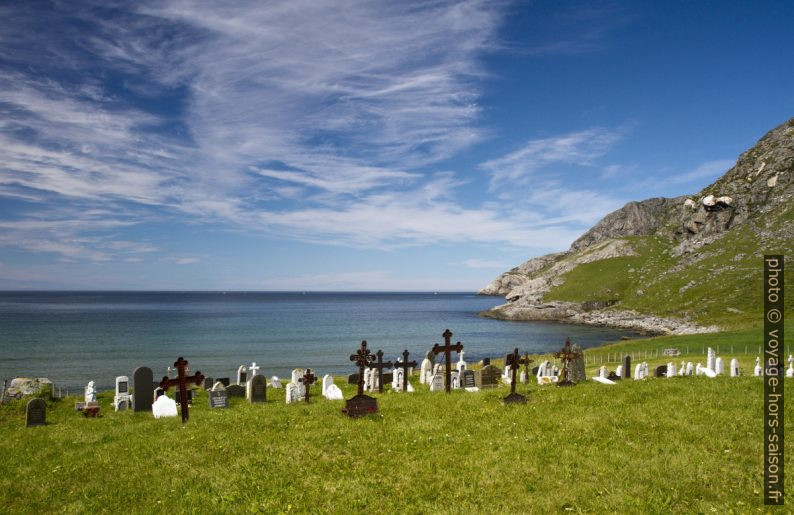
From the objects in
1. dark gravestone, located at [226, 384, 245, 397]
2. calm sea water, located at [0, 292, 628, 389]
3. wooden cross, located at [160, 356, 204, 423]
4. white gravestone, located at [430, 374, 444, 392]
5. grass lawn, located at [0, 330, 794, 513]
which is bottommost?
calm sea water, located at [0, 292, 628, 389]

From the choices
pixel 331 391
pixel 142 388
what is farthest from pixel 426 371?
pixel 142 388

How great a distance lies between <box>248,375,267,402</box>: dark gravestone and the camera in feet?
75.8

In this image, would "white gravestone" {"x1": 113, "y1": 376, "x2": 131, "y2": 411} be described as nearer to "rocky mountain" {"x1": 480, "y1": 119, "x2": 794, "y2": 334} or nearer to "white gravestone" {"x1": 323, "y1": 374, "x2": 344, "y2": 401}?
"white gravestone" {"x1": 323, "y1": 374, "x2": 344, "y2": 401}

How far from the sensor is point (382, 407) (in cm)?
1734

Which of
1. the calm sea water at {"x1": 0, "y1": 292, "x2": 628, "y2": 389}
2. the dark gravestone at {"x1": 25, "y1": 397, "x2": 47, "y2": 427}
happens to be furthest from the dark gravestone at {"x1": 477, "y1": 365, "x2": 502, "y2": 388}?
the calm sea water at {"x1": 0, "y1": 292, "x2": 628, "y2": 389}

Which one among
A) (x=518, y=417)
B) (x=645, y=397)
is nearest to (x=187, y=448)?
(x=518, y=417)

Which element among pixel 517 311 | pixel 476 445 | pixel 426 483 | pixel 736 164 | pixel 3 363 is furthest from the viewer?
pixel 736 164

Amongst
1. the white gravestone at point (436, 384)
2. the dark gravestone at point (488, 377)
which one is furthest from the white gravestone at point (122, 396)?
the dark gravestone at point (488, 377)

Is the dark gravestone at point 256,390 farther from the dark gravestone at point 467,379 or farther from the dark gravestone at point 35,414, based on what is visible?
the dark gravestone at point 467,379

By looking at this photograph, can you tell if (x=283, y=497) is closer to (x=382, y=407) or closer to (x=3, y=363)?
(x=382, y=407)

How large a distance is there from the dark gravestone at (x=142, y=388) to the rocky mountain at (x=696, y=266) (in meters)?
85.5

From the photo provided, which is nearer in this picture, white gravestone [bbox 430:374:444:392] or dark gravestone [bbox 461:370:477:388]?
white gravestone [bbox 430:374:444:392]

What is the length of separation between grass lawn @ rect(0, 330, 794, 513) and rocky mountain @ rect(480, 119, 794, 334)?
79.1 m

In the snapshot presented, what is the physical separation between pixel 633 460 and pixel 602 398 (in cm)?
638
